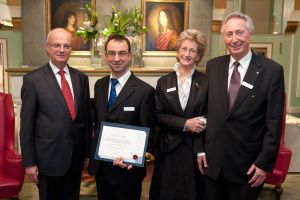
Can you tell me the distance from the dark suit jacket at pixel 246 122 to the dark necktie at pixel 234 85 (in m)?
0.03

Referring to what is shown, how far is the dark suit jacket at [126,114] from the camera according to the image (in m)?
2.16

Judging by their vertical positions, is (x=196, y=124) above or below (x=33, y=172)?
above

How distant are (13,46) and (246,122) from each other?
6438mm

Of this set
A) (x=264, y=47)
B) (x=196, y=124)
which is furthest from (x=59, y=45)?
(x=264, y=47)

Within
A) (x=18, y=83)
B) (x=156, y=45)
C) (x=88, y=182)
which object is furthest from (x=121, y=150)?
(x=156, y=45)

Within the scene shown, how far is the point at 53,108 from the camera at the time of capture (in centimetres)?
211

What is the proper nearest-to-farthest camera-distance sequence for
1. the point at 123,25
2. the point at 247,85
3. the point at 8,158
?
the point at 247,85
the point at 8,158
the point at 123,25

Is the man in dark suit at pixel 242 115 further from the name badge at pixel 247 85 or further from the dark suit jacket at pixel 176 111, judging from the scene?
the dark suit jacket at pixel 176 111

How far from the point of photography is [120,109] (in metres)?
2.16

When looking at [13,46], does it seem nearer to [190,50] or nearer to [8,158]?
[8,158]

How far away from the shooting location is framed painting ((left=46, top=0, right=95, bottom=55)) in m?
5.39

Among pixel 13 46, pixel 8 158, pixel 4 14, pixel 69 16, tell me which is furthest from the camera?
pixel 13 46

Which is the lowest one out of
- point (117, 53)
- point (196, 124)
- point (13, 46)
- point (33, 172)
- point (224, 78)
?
point (33, 172)

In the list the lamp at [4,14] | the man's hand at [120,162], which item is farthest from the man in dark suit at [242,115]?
the lamp at [4,14]
